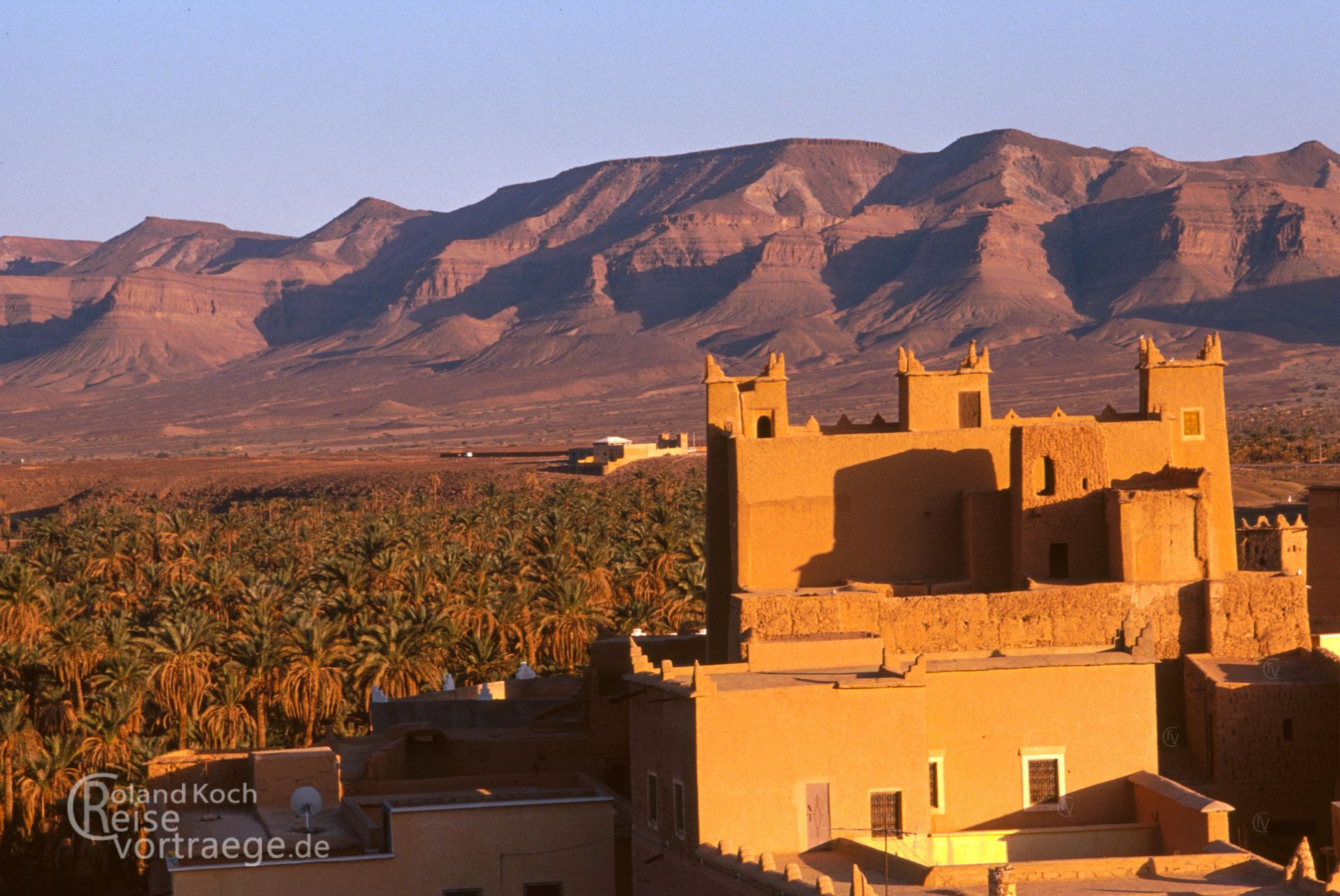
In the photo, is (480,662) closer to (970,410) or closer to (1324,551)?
(970,410)

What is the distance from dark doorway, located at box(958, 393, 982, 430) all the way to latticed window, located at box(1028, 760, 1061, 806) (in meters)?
8.48

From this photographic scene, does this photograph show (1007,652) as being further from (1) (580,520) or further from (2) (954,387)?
(1) (580,520)

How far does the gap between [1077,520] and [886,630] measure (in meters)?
3.81

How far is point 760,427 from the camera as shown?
30891 millimetres

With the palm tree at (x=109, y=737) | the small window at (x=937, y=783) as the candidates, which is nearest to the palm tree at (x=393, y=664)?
the palm tree at (x=109, y=737)

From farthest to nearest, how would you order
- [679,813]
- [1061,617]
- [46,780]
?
[46,780] < [1061,617] < [679,813]

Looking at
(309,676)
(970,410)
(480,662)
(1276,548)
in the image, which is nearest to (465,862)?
(970,410)

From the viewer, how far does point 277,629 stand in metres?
39.1

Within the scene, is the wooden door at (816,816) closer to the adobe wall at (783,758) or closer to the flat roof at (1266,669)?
the adobe wall at (783,758)

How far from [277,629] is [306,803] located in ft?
55.4

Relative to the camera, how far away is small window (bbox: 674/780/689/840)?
2042 centimetres

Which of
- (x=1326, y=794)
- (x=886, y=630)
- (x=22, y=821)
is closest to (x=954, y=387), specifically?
(x=886, y=630)

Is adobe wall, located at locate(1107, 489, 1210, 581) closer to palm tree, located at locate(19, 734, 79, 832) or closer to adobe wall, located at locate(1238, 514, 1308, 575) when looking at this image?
adobe wall, located at locate(1238, 514, 1308, 575)

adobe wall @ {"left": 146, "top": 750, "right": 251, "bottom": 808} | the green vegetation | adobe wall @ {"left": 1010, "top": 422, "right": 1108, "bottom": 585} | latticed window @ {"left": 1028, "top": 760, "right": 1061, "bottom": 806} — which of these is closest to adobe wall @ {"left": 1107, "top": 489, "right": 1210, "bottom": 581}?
adobe wall @ {"left": 1010, "top": 422, "right": 1108, "bottom": 585}
